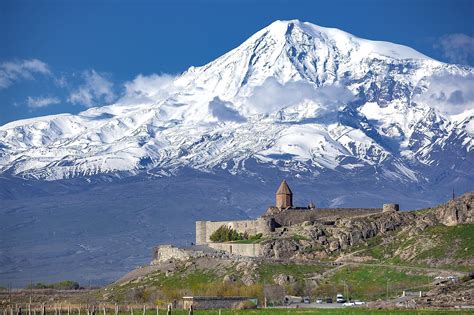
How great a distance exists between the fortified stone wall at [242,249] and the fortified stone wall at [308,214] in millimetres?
5282

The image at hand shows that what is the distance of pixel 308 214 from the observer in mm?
104500

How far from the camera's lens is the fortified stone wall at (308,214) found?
10356 cm

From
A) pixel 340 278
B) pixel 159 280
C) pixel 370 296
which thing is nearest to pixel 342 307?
pixel 370 296

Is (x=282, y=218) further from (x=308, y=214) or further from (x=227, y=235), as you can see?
(x=227, y=235)

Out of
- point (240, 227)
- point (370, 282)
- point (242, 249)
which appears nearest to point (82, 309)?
point (370, 282)

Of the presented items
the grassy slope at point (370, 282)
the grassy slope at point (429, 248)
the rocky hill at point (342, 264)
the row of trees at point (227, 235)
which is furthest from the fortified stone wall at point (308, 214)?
the grassy slope at point (370, 282)

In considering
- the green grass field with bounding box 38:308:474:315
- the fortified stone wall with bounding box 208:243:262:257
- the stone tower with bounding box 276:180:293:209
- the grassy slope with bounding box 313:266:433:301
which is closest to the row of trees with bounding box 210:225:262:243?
the fortified stone wall with bounding box 208:243:262:257

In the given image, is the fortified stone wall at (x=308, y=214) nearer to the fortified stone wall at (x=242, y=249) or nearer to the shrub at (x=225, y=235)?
the shrub at (x=225, y=235)

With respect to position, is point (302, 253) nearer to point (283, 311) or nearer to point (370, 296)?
point (370, 296)

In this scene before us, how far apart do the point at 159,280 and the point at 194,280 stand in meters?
3.24

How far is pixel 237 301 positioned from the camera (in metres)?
76.6

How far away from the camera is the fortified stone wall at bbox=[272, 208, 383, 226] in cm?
10356

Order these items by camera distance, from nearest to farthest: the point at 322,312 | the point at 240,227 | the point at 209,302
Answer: the point at 322,312 < the point at 209,302 < the point at 240,227

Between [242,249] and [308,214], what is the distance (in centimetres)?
930
